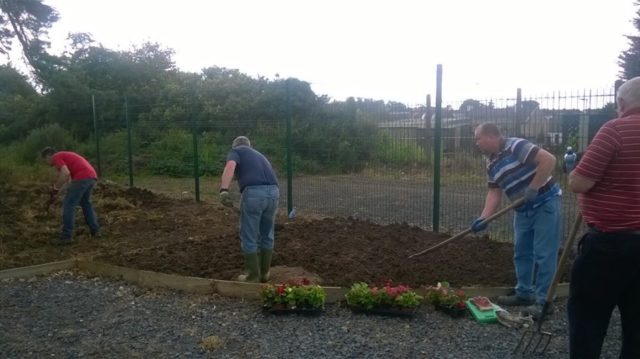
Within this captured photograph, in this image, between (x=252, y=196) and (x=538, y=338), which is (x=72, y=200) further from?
(x=538, y=338)

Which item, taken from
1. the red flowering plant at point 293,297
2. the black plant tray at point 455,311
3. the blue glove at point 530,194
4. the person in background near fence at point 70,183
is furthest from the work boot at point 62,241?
the blue glove at point 530,194

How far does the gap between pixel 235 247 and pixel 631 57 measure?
16546 mm

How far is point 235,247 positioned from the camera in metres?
6.79

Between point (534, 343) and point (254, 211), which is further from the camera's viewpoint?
point (254, 211)

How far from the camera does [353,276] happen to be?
17.9ft

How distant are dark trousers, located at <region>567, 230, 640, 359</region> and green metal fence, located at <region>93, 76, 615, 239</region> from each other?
3433 mm

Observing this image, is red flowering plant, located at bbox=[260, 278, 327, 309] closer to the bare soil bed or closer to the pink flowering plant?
the pink flowering plant

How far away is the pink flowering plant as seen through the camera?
4.58 meters

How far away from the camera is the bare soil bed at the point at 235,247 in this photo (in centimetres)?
567

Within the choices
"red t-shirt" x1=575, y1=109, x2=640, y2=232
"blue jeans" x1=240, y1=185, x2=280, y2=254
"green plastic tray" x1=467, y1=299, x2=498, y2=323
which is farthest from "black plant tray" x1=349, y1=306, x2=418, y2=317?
"red t-shirt" x1=575, y1=109, x2=640, y2=232

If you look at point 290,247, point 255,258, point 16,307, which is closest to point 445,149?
point 290,247

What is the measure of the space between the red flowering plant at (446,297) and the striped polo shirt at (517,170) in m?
0.93

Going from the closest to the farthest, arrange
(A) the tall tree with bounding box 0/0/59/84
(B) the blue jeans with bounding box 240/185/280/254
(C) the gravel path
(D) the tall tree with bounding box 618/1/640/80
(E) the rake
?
1. (E) the rake
2. (C) the gravel path
3. (B) the blue jeans with bounding box 240/185/280/254
4. (A) the tall tree with bounding box 0/0/59/84
5. (D) the tall tree with bounding box 618/1/640/80

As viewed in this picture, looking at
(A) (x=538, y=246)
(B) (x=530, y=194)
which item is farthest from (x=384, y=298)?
(B) (x=530, y=194)
